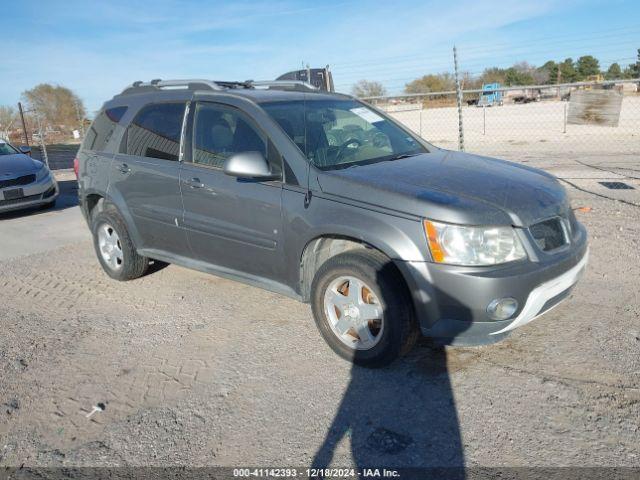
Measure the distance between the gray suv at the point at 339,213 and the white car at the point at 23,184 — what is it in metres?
4.97

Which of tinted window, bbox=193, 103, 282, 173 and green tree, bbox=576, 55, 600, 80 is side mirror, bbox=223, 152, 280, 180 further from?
green tree, bbox=576, 55, 600, 80

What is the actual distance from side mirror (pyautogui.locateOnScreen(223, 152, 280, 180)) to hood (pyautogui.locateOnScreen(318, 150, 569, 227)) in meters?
0.42

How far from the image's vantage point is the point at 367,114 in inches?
194

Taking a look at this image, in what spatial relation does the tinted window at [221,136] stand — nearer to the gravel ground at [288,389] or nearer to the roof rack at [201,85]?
the roof rack at [201,85]

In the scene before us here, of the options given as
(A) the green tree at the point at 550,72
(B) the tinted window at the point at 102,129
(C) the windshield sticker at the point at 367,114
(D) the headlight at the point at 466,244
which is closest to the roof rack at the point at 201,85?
(B) the tinted window at the point at 102,129

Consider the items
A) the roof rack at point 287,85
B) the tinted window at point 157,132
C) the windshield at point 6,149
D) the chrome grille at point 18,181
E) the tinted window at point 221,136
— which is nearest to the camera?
the tinted window at point 221,136

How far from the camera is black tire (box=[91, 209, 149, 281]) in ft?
17.6

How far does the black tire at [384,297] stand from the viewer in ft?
11.2

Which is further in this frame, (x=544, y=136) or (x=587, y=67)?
(x=587, y=67)

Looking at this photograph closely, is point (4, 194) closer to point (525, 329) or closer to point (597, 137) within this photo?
point (525, 329)

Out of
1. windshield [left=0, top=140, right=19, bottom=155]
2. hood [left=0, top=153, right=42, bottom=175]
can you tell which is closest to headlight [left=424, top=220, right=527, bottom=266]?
hood [left=0, top=153, right=42, bottom=175]

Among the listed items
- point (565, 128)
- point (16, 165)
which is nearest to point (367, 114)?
point (16, 165)

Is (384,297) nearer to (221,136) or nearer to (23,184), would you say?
(221,136)

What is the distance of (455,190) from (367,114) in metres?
1.69
